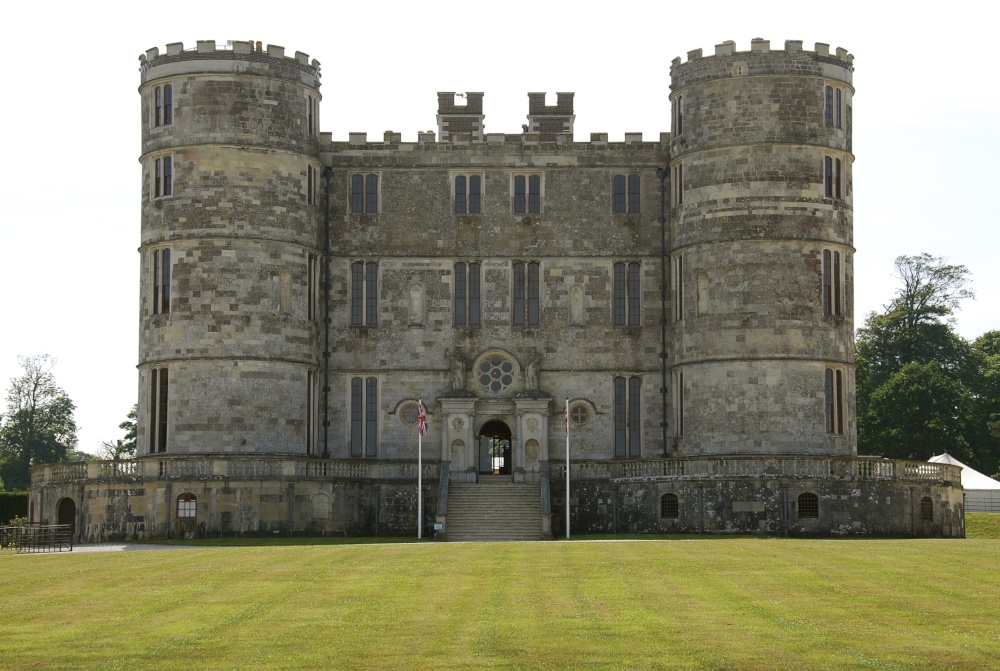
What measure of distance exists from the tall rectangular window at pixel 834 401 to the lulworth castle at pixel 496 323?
15cm

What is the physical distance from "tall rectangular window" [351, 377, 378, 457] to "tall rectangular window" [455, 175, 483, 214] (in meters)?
7.13

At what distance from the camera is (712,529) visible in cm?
5497

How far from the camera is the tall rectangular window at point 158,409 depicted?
59562 millimetres

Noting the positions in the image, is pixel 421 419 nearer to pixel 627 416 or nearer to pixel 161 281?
pixel 627 416

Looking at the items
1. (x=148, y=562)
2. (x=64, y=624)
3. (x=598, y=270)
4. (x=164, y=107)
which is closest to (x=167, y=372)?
(x=164, y=107)

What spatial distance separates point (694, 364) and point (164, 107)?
21.0 m

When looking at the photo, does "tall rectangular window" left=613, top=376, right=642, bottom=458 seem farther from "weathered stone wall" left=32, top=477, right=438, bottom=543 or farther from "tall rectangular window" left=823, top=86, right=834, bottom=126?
"tall rectangular window" left=823, top=86, right=834, bottom=126

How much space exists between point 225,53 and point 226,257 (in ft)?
23.9

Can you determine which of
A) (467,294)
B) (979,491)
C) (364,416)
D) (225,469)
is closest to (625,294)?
(467,294)

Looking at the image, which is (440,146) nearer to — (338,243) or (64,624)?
(338,243)

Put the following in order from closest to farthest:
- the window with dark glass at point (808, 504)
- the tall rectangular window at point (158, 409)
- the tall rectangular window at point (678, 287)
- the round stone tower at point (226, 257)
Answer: the window with dark glass at point (808, 504)
the round stone tower at point (226, 257)
the tall rectangular window at point (158, 409)
the tall rectangular window at point (678, 287)

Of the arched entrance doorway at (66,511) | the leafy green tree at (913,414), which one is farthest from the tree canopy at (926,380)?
the arched entrance doorway at (66,511)

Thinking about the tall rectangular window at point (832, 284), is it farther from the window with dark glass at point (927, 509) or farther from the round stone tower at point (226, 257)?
the round stone tower at point (226, 257)

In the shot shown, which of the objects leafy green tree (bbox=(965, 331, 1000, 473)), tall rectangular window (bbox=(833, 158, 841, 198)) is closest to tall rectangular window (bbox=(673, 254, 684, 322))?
tall rectangular window (bbox=(833, 158, 841, 198))
